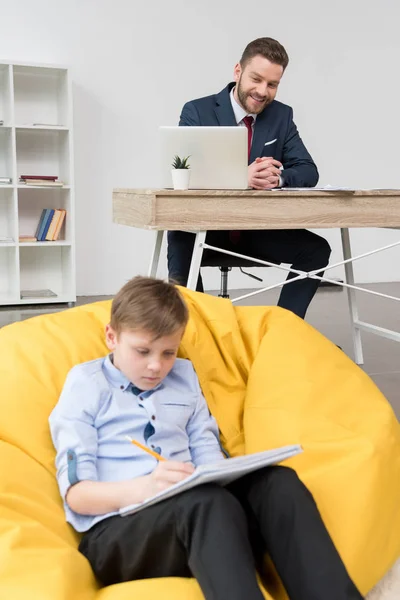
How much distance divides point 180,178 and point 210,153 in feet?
0.51

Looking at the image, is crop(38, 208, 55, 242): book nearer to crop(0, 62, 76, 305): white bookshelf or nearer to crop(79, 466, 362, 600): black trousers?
crop(0, 62, 76, 305): white bookshelf

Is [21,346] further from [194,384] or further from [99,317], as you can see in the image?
[194,384]

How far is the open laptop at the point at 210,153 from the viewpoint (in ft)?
8.75

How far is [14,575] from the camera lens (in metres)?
1.21

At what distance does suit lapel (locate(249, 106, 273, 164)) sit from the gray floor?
1097 mm

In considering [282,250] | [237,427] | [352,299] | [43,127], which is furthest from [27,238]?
[237,427]

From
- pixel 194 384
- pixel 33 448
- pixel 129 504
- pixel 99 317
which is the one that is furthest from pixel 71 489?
pixel 99 317

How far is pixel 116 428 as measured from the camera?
151 cm

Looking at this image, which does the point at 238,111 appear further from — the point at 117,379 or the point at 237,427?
the point at 117,379

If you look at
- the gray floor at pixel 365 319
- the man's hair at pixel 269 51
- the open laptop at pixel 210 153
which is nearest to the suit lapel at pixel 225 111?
the man's hair at pixel 269 51

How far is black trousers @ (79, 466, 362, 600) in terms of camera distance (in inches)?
47.1

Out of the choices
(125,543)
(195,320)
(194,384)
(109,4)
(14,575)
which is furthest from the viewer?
(109,4)

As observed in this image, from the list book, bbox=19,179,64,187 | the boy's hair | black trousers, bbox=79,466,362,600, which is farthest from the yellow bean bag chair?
book, bbox=19,179,64,187

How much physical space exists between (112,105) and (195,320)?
12.3 ft
